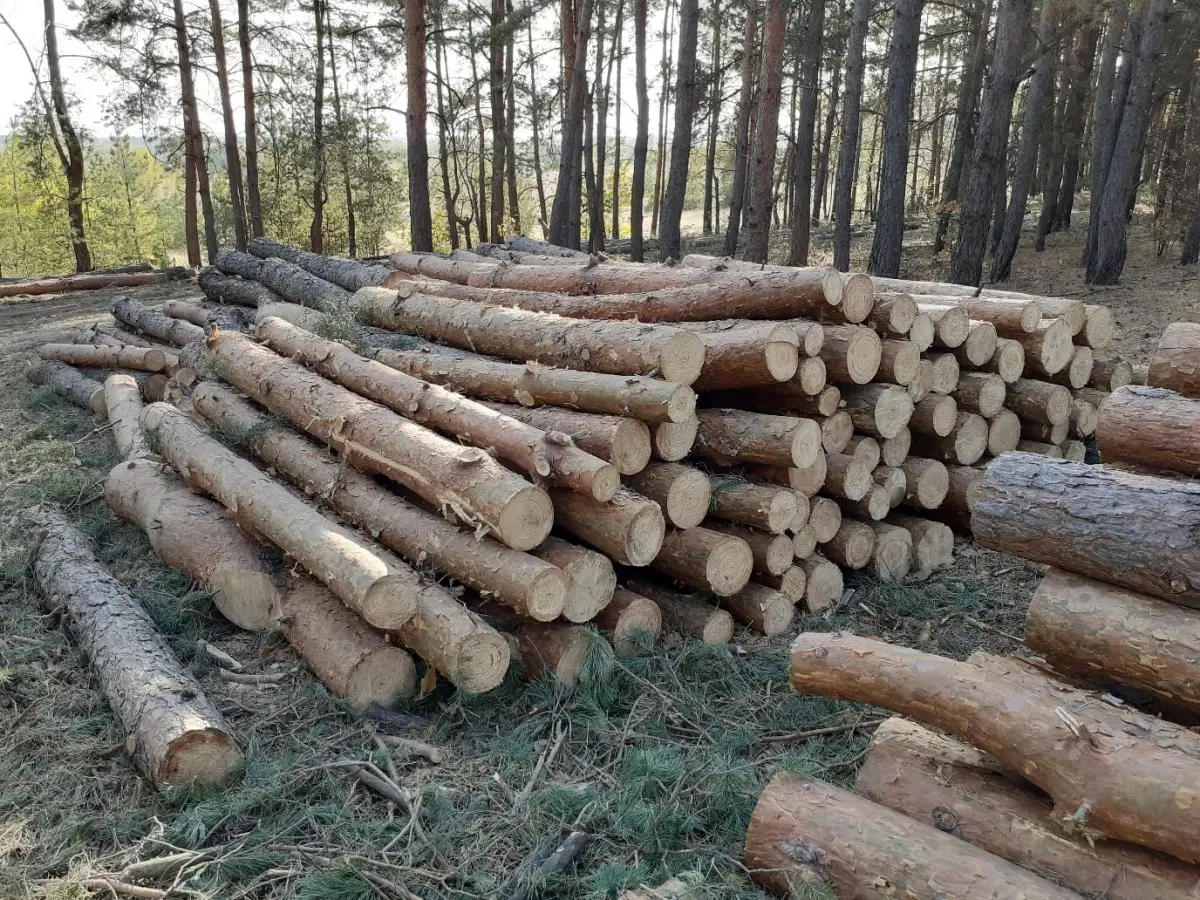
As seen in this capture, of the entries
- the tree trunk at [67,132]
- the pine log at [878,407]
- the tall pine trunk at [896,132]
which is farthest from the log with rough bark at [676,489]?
the tree trunk at [67,132]

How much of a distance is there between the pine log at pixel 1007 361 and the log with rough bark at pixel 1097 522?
2721 mm

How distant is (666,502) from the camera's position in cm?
474

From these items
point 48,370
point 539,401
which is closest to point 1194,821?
point 539,401

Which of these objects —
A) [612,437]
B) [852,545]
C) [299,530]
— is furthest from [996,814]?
[299,530]

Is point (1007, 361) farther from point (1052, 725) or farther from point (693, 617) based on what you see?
point (1052, 725)

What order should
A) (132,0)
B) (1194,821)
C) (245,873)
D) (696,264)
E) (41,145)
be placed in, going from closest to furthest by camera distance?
(1194,821) → (245,873) → (696,264) → (132,0) → (41,145)

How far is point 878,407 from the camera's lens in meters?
5.37

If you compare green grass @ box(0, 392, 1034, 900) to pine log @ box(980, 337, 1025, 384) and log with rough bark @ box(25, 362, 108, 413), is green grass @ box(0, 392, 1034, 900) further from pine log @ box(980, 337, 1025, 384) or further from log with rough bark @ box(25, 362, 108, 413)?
log with rough bark @ box(25, 362, 108, 413)

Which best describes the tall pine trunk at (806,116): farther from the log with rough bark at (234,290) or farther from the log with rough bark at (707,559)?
the log with rough bark at (707,559)

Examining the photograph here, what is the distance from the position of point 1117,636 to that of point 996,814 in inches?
30.9

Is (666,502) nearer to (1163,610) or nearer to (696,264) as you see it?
(1163,610)

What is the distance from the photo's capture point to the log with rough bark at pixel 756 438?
496 centimetres

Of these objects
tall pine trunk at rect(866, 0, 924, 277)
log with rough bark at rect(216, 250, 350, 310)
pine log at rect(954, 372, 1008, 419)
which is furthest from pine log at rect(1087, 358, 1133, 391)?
log with rough bark at rect(216, 250, 350, 310)

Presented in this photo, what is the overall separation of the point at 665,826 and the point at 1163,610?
6.69 ft
